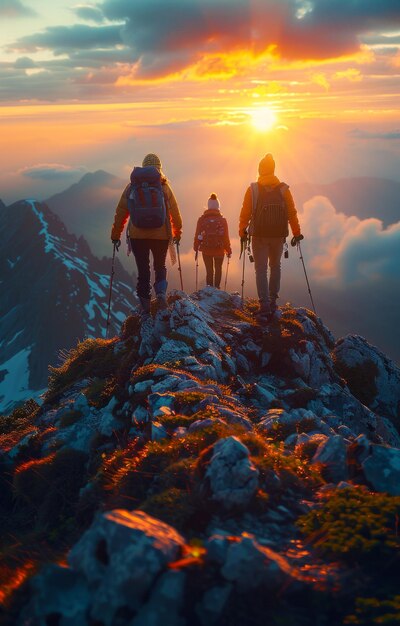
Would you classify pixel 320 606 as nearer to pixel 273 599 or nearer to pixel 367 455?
pixel 273 599

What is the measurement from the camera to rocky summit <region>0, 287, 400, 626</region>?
4.57 meters

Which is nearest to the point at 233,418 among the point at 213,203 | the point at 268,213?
the point at 268,213

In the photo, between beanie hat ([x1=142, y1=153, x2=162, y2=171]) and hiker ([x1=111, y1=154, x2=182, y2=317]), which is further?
beanie hat ([x1=142, y1=153, x2=162, y2=171])

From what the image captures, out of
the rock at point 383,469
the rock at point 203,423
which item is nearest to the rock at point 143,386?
→ the rock at point 203,423

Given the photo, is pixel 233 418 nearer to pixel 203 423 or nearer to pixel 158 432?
pixel 203 423

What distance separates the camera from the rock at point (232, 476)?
5.91m

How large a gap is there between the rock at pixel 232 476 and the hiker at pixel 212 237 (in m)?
17.2

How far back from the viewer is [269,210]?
1628 centimetres

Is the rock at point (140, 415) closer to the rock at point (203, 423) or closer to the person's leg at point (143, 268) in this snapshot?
the rock at point (203, 423)

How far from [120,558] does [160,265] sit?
1192cm

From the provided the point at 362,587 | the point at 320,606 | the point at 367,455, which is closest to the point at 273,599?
the point at 320,606

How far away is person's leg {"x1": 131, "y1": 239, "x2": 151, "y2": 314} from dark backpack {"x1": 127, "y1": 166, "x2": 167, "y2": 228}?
772 mm

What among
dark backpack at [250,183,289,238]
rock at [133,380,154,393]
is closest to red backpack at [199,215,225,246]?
dark backpack at [250,183,289,238]

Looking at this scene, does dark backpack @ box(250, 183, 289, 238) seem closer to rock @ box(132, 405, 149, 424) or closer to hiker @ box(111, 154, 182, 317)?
hiker @ box(111, 154, 182, 317)
